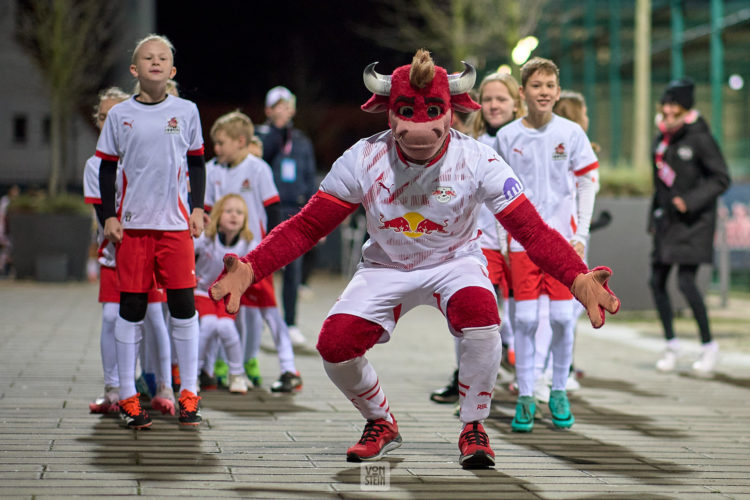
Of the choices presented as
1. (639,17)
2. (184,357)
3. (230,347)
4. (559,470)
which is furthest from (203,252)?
(639,17)

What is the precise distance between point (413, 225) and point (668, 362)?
4.54m

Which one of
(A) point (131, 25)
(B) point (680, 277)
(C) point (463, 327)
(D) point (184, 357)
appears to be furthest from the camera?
(A) point (131, 25)

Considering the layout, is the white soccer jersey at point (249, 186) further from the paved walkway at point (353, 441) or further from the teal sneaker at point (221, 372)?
the paved walkway at point (353, 441)

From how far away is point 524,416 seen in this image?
5762 millimetres

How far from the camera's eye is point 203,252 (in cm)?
728

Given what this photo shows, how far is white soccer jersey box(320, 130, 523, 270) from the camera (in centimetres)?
464

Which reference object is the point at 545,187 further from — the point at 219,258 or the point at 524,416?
the point at 219,258

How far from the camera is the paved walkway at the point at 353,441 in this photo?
171 inches

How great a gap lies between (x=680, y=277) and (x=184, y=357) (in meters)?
4.43

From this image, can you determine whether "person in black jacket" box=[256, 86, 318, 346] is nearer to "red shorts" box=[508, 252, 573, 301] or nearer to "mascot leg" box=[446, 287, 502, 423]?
"red shorts" box=[508, 252, 573, 301]

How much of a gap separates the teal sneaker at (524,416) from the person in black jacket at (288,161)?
3670mm

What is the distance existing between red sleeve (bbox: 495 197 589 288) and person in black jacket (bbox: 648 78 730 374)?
4.20 meters

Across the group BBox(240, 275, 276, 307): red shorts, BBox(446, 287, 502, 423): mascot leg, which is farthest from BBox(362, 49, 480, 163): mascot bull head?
BBox(240, 275, 276, 307): red shorts

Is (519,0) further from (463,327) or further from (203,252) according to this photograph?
(463,327)
